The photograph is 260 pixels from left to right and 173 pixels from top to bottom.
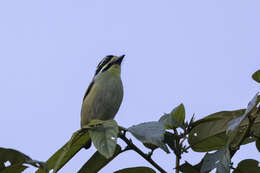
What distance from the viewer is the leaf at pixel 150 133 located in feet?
5.36

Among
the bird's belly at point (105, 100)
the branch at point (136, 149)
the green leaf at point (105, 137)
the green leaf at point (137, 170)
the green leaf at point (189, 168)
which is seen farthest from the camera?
the bird's belly at point (105, 100)

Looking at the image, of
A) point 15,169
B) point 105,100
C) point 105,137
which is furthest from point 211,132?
point 105,100

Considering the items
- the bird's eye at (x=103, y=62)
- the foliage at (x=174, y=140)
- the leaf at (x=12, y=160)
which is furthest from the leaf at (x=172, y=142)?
the bird's eye at (x=103, y=62)

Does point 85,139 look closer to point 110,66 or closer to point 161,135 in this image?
point 161,135

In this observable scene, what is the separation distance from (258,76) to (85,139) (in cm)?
89

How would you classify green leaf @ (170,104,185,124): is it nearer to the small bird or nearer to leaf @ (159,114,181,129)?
leaf @ (159,114,181,129)

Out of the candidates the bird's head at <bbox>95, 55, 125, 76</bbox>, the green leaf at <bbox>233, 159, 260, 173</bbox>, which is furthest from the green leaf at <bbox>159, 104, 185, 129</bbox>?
the bird's head at <bbox>95, 55, 125, 76</bbox>

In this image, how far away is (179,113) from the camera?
206 cm

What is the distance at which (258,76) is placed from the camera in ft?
6.41

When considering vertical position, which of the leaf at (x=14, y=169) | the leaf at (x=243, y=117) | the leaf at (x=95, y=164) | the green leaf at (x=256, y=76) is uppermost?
the green leaf at (x=256, y=76)

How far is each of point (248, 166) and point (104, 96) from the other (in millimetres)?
3304

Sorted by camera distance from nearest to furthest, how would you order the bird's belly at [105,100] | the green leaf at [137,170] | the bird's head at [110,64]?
the green leaf at [137,170], the bird's belly at [105,100], the bird's head at [110,64]

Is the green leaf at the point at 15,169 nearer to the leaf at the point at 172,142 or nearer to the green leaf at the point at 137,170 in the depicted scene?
the green leaf at the point at 137,170

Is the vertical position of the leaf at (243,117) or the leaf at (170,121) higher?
the leaf at (243,117)
